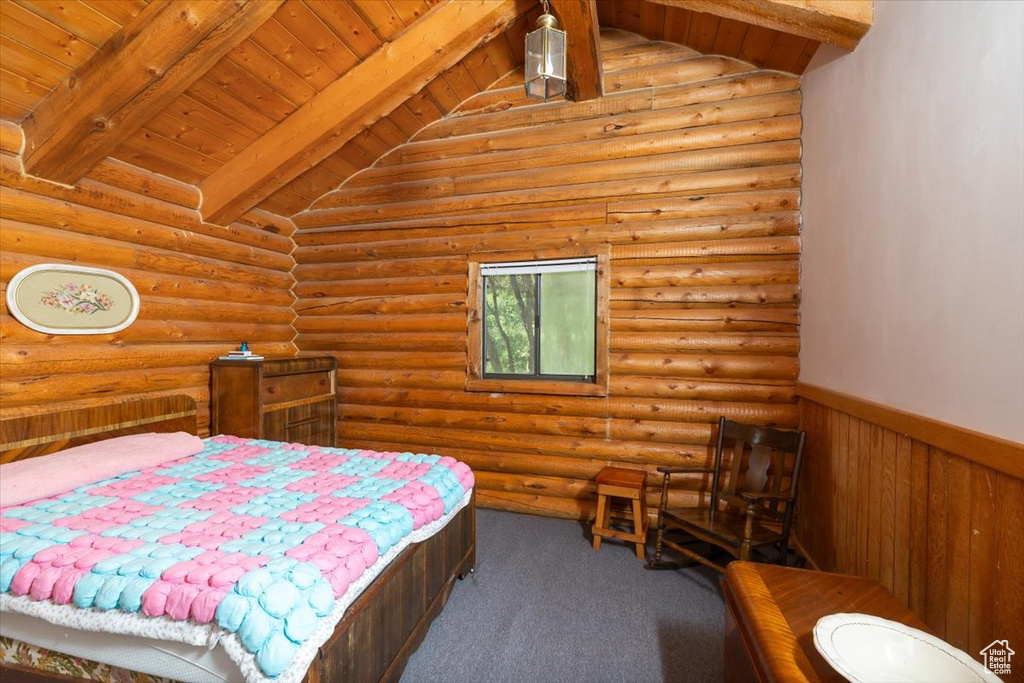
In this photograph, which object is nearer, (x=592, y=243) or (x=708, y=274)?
(x=708, y=274)

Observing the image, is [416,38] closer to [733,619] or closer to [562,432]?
[562,432]

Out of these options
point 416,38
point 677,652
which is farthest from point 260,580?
point 416,38

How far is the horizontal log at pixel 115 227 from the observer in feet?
9.13

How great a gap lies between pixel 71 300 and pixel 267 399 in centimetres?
152

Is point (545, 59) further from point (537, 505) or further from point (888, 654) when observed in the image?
point (537, 505)

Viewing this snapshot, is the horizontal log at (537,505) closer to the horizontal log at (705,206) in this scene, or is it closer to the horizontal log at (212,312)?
the horizontal log at (705,206)

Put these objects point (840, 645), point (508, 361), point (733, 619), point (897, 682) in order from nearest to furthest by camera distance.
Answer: point (897, 682), point (840, 645), point (733, 619), point (508, 361)

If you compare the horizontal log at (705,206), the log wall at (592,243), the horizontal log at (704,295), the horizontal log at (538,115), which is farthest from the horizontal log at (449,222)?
the horizontal log at (538,115)

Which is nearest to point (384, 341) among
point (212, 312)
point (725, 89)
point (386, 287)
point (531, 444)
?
point (386, 287)

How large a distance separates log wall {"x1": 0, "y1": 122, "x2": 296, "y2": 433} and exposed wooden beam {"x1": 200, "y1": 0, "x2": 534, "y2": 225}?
38cm

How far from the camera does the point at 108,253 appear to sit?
323 cm

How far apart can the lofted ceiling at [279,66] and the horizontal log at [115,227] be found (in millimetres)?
237

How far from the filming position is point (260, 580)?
58.6 inches

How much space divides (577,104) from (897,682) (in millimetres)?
4414
